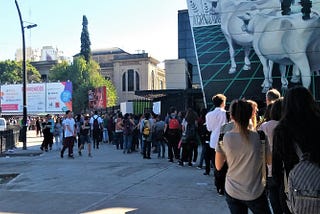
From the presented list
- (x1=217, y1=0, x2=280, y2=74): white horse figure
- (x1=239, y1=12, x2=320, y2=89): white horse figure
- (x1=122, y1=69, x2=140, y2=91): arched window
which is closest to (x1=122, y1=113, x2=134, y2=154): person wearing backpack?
(x1=217, y1=0, x2=280, y2=74): white horse figure

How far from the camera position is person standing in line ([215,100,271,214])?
145 inches

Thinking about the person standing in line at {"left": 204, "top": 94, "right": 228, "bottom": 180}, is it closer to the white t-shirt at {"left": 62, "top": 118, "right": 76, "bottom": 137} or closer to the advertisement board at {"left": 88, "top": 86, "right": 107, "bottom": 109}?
the white t-shirt at {"left": 62, "top": 118, "right": 76, "bottom": 137}

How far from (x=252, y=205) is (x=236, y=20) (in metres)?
19.4

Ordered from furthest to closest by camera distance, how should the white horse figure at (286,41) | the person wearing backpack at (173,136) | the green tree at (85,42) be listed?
the green tree at (85,42) → the white horse figure at (286,41) → the person wearing backpack at (173,136)

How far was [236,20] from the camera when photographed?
72.4ft

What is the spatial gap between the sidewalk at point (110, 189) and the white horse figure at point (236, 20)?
11.4m

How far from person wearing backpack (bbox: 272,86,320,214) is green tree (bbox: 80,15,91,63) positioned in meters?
78.3

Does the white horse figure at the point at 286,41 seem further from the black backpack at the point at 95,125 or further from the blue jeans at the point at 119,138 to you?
the black backpack at the point at 95,125

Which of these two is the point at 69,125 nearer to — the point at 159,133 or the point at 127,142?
the point at 127,142

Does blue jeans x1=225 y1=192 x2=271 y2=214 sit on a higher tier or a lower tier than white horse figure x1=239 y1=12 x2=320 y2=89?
lower

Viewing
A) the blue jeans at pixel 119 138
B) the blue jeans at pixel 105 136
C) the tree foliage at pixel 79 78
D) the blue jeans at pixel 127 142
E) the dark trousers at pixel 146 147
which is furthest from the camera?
the tree foliage at pixel 79 78

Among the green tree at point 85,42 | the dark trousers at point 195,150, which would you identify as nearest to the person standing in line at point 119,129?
the dark trousers at point 195,150

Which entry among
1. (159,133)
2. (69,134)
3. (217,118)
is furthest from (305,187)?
(69,134)

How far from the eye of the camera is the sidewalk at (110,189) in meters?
6.98
